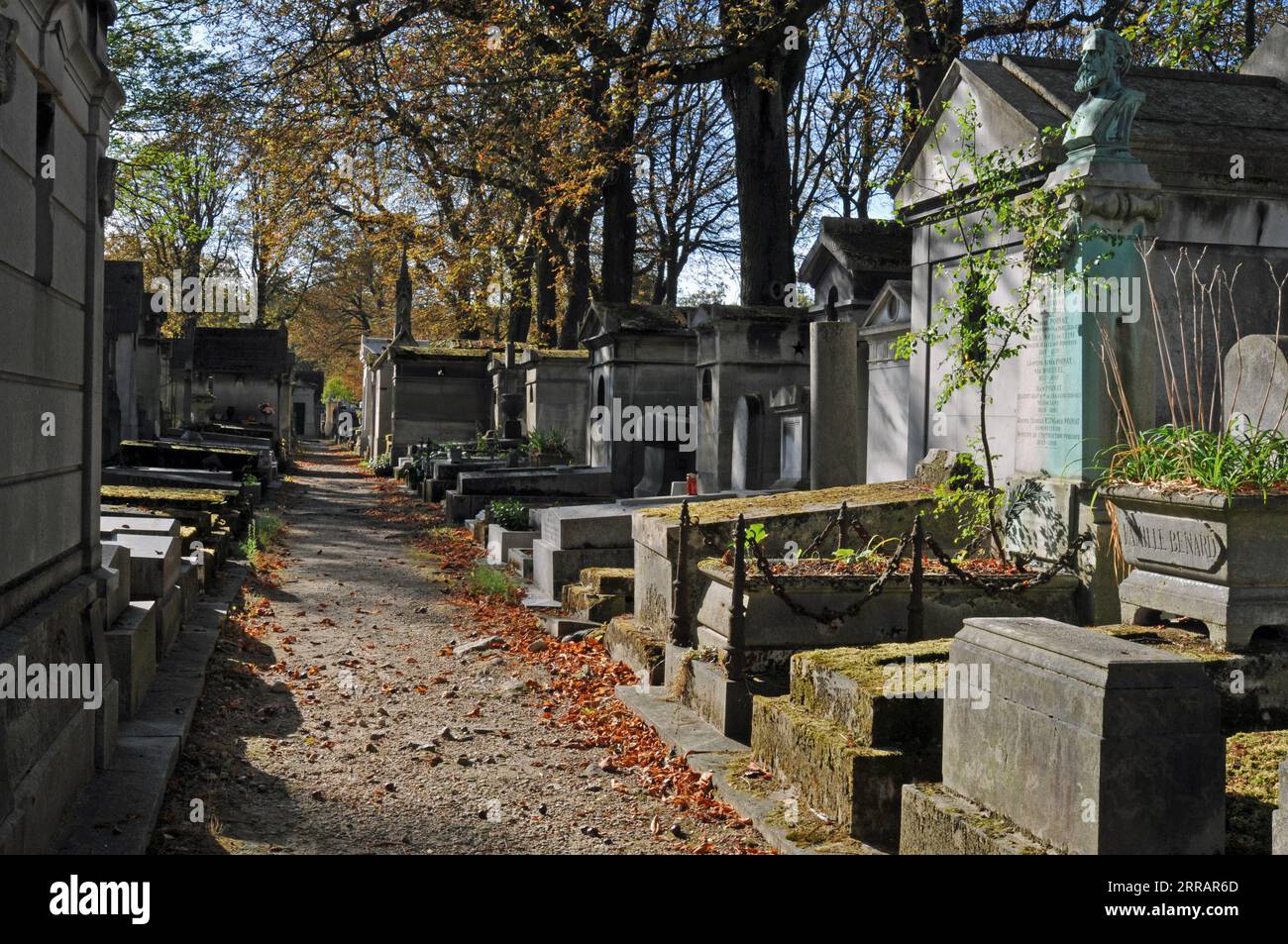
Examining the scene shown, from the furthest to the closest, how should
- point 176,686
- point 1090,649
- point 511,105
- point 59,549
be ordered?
point 511,105, point 176,686, point 59,549, point 1090,649

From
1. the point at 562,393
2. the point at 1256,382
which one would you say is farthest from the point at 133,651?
the point at 562,393

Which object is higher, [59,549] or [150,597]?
[59,549]

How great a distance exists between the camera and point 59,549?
516cm

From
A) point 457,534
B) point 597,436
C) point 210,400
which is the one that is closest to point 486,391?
point 210,400

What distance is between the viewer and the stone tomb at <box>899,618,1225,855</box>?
3.44m

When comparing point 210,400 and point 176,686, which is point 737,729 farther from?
point 210,400

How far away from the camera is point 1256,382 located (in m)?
6.71

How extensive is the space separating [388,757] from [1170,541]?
4.01m

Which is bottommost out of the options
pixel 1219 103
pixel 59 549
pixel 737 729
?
pixel 737 729

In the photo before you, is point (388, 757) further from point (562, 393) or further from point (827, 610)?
point (562, 393)

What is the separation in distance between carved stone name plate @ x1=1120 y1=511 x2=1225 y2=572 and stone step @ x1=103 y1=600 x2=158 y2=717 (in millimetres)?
4904

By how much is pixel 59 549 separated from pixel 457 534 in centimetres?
1074

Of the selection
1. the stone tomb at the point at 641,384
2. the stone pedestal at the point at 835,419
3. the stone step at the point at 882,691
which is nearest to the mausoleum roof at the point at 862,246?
the stone pedestal at the point at 835,419

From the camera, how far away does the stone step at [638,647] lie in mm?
7668
